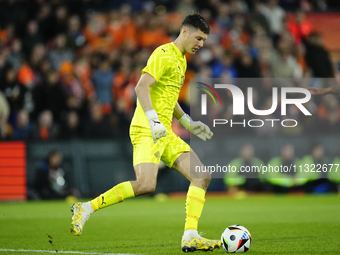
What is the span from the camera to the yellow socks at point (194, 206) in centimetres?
617

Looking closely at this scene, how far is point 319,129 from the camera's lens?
1475 centimetres

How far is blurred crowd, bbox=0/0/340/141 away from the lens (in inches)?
545

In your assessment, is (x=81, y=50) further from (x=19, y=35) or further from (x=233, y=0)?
(x=233, y=0)

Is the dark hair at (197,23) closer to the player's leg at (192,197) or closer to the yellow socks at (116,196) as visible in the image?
the player's leg at (192,197)

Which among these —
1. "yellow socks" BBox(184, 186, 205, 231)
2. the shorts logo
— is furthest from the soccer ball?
the shorts logo

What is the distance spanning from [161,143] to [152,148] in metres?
0.14

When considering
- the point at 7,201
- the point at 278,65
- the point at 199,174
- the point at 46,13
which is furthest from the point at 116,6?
the point at 199,174

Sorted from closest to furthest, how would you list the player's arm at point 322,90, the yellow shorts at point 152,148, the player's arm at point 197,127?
the yellow shorts at point 152,148
the player's arm at point 197,127
the player's arm at point 322,90

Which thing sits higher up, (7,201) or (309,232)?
(309,232)

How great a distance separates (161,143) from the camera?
6172 mm

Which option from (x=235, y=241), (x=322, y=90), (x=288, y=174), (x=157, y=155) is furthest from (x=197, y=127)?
(x=288, y=174)

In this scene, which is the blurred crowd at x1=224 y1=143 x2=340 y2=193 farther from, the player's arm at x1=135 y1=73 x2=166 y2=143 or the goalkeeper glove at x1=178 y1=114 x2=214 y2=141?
the player's arm at x1=135 y1=73 x2=166 y2=143

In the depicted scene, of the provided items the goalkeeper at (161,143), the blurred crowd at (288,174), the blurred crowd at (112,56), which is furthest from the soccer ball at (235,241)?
the blurred crowd at (112,56)

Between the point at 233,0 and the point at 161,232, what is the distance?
12167 mm
